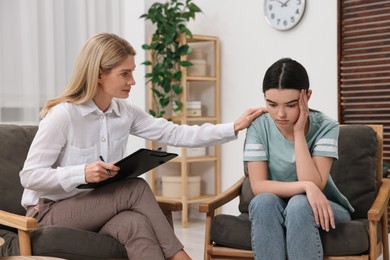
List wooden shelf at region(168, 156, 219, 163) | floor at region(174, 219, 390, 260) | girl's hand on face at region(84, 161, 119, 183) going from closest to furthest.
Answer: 1. girl's hand on face at region(84, 161, 119, 183)
2. floor at region(174, 219, 390, 260)
3. wooden shelf at region(168, 156, 219, 163)

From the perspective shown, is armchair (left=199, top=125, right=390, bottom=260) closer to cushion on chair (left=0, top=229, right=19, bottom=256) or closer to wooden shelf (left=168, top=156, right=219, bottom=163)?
cushion on chair (left=0, top=229, right=19, bottom=256)

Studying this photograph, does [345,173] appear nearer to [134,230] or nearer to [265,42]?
[134,230]

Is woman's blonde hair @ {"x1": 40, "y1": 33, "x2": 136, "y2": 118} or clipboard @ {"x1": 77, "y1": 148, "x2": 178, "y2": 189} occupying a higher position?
woman's blonde hair @ {"x1": 40, "y1": 33, "x2": 136, "y2": 118}

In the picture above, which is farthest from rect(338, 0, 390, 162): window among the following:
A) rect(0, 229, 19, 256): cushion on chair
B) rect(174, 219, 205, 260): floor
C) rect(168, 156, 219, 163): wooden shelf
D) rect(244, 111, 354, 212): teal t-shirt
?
rect(0, 229, 19, 256): cushion on chair

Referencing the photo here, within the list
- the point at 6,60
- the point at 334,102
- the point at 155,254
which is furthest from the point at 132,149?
the point at 155,254

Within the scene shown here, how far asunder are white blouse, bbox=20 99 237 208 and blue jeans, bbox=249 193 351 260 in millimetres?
507

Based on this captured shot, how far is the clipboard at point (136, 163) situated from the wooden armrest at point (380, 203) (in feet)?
2.68

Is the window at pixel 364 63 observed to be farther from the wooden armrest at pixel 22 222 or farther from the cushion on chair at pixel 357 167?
the wooden armrest at pixel 22 222

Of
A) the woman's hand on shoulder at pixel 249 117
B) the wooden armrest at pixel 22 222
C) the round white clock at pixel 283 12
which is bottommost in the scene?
the wooden armrest at pixel 22 222

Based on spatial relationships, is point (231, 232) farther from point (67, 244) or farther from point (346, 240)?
point (67, 244)

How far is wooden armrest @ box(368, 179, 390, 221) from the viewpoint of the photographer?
2.33m

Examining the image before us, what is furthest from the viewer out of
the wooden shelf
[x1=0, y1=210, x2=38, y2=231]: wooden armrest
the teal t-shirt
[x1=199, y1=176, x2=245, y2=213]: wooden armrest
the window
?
the wooden shelf

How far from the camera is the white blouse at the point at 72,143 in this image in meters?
2.33

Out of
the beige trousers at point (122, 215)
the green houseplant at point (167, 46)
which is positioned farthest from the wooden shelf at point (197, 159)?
the beige trousers at point (122, 215)
